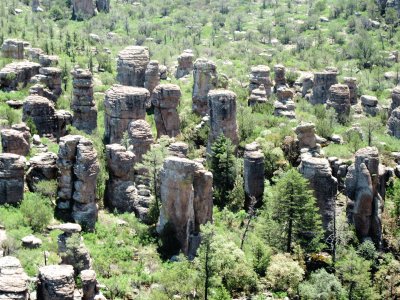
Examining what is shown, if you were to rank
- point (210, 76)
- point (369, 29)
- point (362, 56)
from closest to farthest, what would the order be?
point (210, 76)
point (362, 56)
point (369, 29)

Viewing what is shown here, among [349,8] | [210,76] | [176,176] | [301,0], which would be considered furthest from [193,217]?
[301,0]

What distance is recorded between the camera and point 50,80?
6494cm

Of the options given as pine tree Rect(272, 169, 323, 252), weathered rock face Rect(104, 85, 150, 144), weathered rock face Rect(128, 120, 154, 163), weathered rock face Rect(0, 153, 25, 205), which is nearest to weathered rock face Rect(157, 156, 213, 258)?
pine tree Rect(272, 169, 323, 252)

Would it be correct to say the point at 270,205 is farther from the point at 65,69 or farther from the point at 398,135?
the point at 65,69

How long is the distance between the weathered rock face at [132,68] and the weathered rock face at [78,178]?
25.2 meters

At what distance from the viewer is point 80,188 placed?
43969mm

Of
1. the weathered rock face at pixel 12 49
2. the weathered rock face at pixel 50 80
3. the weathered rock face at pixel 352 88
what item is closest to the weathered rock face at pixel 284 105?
the weathered rock face at pixel 352 88

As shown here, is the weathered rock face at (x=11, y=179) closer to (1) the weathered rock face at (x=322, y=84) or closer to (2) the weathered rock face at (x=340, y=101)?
(2) the weathered rock face at (x=340, y=101)

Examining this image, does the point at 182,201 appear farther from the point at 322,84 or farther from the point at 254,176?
the point at 322,84

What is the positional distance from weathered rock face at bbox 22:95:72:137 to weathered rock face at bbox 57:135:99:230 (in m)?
11.8

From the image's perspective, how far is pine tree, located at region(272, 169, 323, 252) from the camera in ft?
150

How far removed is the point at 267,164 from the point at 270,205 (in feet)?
27.9

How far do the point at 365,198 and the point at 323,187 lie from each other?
306cm

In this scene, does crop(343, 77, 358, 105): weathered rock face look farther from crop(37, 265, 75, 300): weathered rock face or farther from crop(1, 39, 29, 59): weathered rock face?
crop(37, 265, 75, 300): weathered rock face
